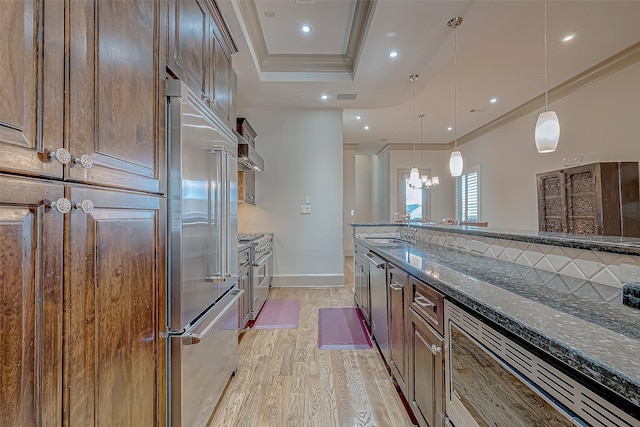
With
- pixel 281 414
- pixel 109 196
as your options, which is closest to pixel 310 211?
pixel 281 414

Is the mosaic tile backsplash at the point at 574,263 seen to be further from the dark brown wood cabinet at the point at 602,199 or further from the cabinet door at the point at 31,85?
the dark brown wood cabinet at the point at 602,199

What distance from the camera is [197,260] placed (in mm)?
1524

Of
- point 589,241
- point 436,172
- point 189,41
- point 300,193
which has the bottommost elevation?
point 589,241

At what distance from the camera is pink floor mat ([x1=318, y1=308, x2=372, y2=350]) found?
270cm

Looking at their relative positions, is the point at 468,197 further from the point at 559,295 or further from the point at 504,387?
the point at 504,387

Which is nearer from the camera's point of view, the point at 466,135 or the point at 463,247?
the point at 463,247

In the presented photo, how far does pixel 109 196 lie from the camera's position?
3.17 ft

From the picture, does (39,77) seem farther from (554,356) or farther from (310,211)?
(310,211)

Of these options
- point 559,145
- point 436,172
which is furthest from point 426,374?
point 436,172

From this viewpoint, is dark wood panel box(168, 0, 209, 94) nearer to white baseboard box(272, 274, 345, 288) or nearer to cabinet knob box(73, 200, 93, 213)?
cabinet knob box(73, 200, 93, 213)

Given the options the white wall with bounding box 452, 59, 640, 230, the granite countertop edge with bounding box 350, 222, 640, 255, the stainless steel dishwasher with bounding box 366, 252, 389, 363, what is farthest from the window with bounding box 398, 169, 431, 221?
the granite countertop edge with bounding box 350, 222, 640, 255

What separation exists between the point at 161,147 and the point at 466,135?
7790 mm

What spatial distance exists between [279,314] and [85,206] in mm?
2949

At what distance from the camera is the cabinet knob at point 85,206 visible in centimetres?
83
